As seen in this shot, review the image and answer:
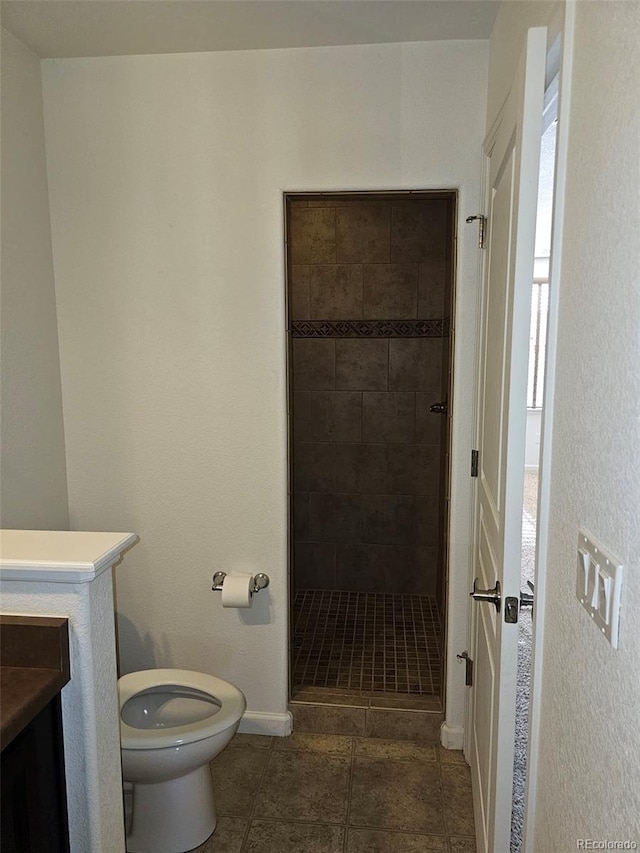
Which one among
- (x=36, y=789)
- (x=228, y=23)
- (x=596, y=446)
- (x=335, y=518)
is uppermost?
(x=228, y=23)

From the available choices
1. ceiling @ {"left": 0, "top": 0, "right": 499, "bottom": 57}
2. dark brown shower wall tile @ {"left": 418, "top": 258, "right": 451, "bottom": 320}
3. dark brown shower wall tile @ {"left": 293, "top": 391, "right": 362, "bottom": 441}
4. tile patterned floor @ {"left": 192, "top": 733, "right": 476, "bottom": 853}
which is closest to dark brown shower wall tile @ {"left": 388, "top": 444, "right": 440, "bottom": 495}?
dark brown shower wall tile @ {"left": 293, "top": 391, "right": 362, "bottom": 441}

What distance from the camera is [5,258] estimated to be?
6.64ft

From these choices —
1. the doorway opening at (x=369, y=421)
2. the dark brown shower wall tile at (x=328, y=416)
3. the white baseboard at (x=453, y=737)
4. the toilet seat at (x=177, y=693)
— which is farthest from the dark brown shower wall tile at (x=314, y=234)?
the white baseboard at (x=453, y=737)

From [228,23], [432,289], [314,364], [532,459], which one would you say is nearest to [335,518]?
[314,364]

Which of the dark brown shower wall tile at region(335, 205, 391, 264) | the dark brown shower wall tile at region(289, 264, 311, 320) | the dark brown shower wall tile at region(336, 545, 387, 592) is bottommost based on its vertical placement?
the dark brown shower wall tile at region(336, 545, 387, 592)

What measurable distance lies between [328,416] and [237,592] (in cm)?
138

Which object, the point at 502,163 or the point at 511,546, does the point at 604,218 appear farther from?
the point at 502,163

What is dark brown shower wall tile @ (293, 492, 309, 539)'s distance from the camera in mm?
3547

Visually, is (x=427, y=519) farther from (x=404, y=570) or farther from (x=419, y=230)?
(x=419, y=230)

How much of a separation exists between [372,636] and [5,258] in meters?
2.28

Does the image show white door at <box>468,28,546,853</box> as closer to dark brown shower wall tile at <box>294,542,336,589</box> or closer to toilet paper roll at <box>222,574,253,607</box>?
toilet paper roll at <box>222,574,253,607</box>

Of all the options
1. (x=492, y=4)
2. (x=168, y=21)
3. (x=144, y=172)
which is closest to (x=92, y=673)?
(x=144, y=172)

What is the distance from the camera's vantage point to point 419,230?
10.5 ft

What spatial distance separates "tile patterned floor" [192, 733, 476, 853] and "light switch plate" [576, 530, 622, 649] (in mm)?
1424
